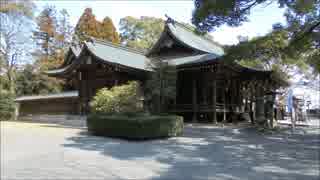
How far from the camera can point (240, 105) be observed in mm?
25750

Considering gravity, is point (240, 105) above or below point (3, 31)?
below

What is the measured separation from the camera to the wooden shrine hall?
21844 millimetres

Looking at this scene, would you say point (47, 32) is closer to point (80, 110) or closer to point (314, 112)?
point (80, 110)

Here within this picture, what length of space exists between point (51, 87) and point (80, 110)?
11.7 metres

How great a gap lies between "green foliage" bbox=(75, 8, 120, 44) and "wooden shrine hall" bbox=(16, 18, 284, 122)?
2039 cm

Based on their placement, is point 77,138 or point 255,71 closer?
point 77,138

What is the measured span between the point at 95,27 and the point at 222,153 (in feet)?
129

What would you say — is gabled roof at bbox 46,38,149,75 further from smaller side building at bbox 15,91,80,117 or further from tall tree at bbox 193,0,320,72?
tall tree at bbox 193,0,320,72

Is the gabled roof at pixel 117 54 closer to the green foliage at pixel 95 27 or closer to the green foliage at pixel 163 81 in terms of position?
the green foliage at pixel 163 81

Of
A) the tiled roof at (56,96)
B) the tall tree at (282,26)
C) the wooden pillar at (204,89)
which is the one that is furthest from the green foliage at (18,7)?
the tall tree at (282,26)

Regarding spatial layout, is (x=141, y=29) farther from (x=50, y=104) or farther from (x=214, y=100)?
(x=214, y=100)

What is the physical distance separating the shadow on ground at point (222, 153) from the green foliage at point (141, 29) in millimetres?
36413

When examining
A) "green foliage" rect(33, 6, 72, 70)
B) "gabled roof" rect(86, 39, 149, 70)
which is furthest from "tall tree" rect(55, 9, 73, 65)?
"gabled roof" rect(86, 39, 149, 70)

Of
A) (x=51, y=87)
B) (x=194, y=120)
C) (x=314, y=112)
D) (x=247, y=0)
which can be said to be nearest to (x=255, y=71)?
(x=194, y=120)
